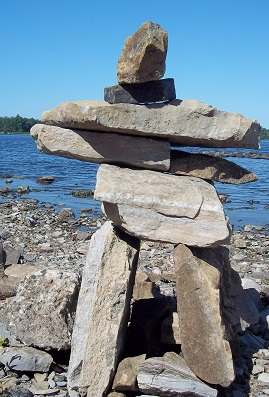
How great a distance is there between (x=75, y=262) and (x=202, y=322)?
231 inches

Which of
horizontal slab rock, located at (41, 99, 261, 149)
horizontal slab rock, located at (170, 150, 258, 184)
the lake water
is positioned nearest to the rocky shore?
the lake water

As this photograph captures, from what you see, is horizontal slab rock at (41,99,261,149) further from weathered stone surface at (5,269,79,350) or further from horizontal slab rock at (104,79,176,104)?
weathered stone surface at (5,269,79,350)

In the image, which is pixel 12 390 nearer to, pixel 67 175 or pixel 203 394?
pixel 203 394

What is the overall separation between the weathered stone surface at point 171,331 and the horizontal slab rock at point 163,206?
41.8 inches

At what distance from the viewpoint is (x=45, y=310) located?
6785 mm

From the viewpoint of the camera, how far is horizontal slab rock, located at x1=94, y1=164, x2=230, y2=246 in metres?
5.95

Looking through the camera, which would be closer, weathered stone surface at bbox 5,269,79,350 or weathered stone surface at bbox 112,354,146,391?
weathered stone surface at bbox 112,354,146,391

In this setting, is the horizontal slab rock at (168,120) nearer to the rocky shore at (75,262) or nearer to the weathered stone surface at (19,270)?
the rocky shore at (75,262)

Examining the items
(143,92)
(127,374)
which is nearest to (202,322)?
(127,374)

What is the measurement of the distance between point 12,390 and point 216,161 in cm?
334

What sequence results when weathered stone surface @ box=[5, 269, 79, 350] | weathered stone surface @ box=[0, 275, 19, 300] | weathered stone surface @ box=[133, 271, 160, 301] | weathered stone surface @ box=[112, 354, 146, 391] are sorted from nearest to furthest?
A: weathered stone surface @ box=[112, 354, 146, 391] → weathered stone surface @ box=[5, 269, 79, 350] → weathered stone surface @ box=[133, 271, 160, 301] → weathered stone surface @ box=[0, 275, 19, 300]

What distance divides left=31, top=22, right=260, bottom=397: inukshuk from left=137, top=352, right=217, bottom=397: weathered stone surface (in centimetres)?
1

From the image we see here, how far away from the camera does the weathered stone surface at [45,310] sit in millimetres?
6555

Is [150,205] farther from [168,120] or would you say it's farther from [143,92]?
[143,92]
